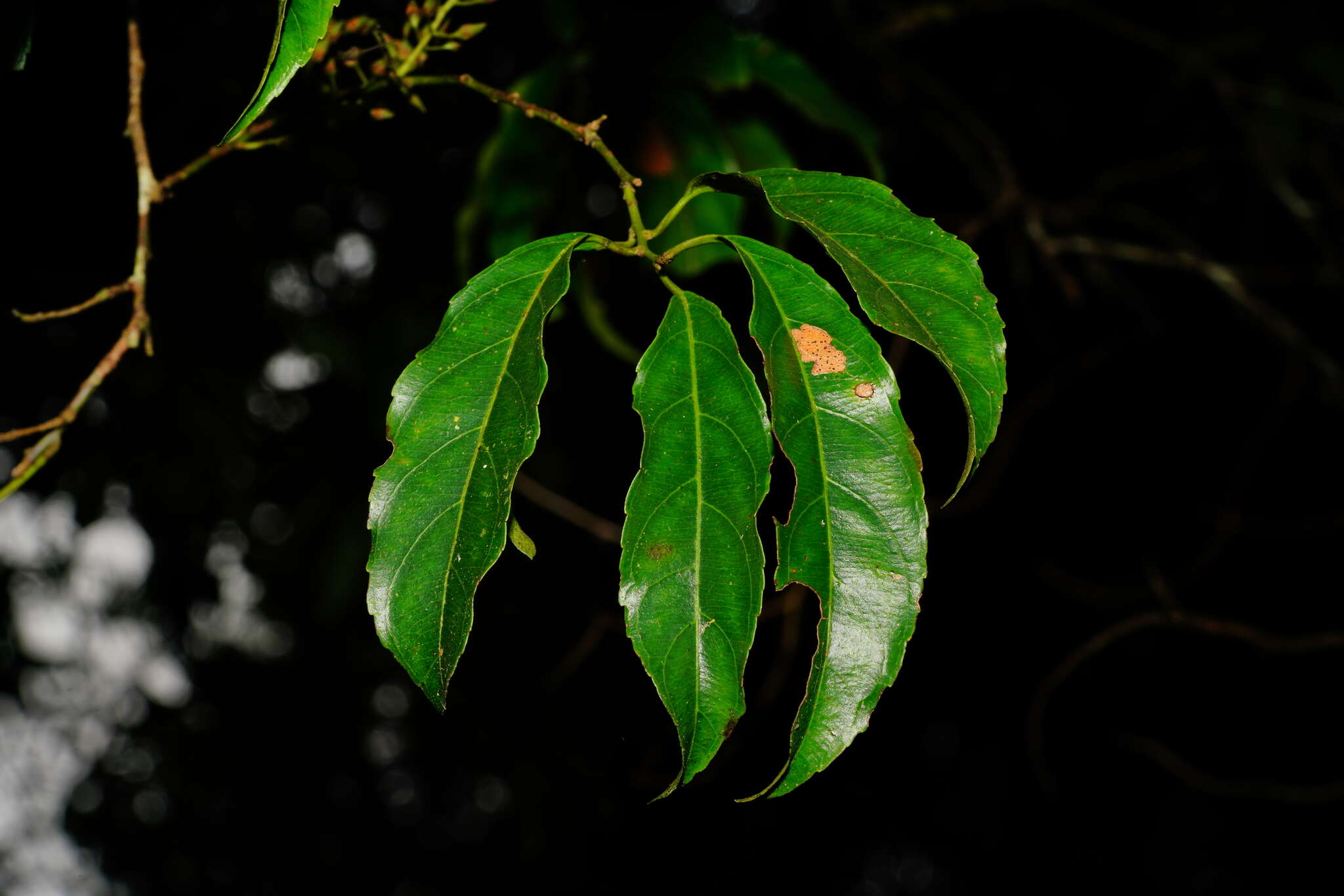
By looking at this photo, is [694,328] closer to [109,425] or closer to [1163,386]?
[109,425]

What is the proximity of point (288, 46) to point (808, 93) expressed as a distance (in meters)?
0.69

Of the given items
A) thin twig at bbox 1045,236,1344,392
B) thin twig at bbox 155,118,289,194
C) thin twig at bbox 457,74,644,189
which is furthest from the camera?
thin twig at bbox 1045,236,1344,392

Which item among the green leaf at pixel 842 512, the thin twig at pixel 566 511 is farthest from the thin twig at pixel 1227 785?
the green leaf at pixel 842 512

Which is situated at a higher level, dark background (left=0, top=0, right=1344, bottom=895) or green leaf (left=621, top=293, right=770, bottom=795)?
green leaf (left=621, top=293, right=770, bottom=795)

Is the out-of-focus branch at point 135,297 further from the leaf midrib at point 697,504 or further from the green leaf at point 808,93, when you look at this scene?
the green leaf at point 808,93

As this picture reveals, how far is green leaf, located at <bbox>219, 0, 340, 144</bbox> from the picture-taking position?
0.45 meters

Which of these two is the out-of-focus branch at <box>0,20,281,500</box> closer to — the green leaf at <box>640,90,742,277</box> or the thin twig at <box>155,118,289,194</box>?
the thin twig at <box>155,118,289,194</box>

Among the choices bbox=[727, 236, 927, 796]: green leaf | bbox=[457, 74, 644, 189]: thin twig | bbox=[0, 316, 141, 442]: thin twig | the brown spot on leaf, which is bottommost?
bbox=[727, 236, 927, 796]: green leaf

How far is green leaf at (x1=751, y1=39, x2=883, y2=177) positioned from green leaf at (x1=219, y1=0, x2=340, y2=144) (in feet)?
2.07

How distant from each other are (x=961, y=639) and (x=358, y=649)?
57.7 inches

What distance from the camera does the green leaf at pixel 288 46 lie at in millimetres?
451

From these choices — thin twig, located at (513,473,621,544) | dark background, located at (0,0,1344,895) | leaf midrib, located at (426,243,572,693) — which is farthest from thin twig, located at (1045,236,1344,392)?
leaf midrib, located at (426,243,572,693)

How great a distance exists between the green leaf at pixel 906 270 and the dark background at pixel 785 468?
61 cm

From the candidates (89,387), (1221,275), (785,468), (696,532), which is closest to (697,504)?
(696,532)
